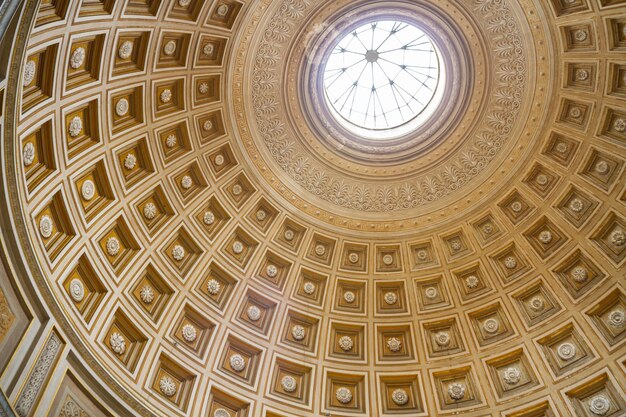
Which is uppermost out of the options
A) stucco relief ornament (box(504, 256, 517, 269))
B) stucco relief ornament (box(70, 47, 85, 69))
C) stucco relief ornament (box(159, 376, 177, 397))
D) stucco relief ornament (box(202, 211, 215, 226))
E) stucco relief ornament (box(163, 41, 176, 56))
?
stucco relief ornament (box(163, 41, 176, 56))

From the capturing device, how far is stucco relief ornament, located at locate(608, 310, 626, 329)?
646 inches

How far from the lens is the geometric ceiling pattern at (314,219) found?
541 inches

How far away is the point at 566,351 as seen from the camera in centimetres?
1691

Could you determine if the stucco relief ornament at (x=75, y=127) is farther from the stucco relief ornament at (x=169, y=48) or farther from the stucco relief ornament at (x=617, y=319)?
the stucco relief ornament at (x=617, y=319)

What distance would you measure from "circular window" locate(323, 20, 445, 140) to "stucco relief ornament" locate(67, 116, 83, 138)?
32.4 feet

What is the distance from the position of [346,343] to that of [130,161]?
958 centimetres

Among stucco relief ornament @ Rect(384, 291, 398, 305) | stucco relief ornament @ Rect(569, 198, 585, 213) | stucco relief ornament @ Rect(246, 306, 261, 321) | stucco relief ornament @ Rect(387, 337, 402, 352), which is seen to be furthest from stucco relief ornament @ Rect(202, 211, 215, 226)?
stucco relief ornament @ Rect(569, 198, 585, 213)

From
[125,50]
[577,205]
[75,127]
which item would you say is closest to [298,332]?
[75,127]

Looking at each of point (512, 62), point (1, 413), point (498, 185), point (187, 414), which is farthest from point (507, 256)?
point (1, 413)

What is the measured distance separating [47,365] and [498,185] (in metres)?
15.1

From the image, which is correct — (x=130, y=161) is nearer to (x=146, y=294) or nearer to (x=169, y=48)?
(x=169, y=48)

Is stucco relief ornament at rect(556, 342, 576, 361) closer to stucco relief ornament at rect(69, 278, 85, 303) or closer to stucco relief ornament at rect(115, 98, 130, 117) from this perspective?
stucco relief ornament at rect(69, 278, 85, 303)

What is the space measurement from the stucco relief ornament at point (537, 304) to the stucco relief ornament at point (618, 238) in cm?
291

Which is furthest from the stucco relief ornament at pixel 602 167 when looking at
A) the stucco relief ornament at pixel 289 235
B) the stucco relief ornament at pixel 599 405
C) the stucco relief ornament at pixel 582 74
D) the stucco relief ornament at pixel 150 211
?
the stucco relief ornament at pixel 150 211
